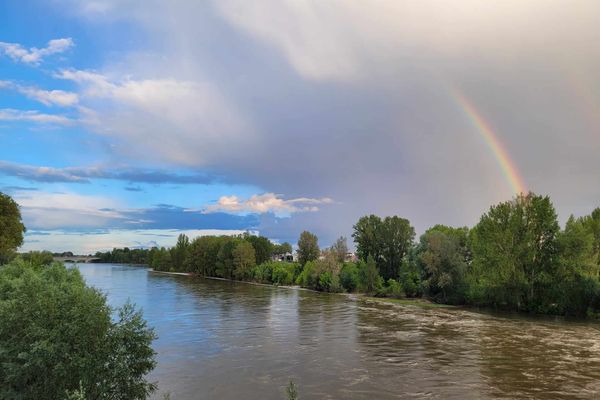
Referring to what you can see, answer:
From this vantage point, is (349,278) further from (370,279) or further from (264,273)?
(264,273)

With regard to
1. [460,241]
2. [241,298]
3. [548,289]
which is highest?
[460,241]

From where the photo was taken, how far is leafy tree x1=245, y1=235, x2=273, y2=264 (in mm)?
168000

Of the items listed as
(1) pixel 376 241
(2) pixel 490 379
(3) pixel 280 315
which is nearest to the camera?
(2) pixel 490 379

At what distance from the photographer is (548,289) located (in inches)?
2564

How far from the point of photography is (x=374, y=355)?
37.4 metres

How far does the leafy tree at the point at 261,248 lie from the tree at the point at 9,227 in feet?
313

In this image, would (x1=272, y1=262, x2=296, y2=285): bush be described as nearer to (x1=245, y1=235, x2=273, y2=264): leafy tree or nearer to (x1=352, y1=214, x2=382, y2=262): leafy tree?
(x1=352, y1=214, x2=382, y2=262): leafy tree

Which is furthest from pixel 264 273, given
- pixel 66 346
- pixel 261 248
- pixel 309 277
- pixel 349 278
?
pixel 66 346

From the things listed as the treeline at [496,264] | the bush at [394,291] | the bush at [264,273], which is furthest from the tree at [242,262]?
the bush at [394,291]

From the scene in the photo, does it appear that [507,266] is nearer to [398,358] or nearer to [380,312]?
[380,312]

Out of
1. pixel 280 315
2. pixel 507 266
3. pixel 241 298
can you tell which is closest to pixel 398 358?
pixel 280 315

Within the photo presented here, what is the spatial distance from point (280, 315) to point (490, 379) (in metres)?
36.4

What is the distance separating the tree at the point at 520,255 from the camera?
66.5 m

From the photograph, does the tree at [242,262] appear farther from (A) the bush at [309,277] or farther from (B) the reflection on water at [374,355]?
(B) the reflection on water at [374,355]
